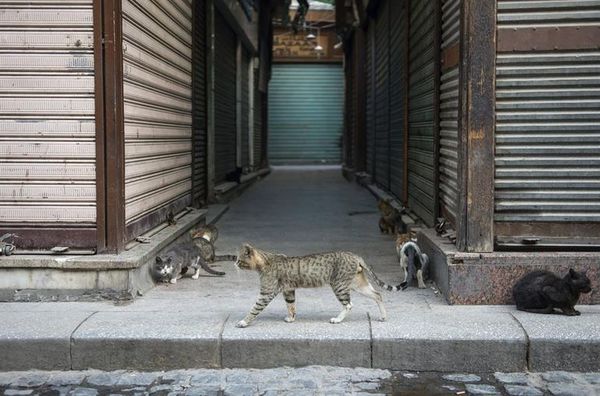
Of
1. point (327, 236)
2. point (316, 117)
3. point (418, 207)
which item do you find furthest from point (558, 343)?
point (316, 117)

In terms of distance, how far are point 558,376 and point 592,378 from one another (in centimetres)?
22

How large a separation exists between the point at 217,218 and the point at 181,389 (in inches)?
297

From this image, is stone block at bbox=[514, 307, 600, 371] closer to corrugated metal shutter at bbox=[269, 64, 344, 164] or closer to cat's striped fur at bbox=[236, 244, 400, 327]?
cat's striped fur at bbox=[236, 244, 400, 327]

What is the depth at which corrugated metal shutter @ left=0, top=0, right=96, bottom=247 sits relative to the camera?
6.34m

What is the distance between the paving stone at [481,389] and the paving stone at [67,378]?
2659 millimetres

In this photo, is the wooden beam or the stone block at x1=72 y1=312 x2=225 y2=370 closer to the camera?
the stone block at x1=72 y1=312 x2=225 y2=370

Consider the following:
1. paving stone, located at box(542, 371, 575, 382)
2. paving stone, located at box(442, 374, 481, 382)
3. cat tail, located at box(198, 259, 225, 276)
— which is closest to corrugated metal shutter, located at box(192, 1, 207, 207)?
cat tail, located at box(198, 259, 225, 276)

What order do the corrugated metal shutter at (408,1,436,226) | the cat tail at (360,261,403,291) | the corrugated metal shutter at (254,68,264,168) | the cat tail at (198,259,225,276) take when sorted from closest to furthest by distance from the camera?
the cat tail at (360,261,403,291) → the cat tail at (198,259,225,276) → the corrugated metal shutter at (408,1,436,226) → the corrugated metal shutter at (254,68,264,168)

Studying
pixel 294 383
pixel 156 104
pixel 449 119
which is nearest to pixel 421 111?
pixel 449 119

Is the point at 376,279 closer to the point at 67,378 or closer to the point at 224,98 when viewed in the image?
the point at 67,378

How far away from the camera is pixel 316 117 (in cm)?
3297

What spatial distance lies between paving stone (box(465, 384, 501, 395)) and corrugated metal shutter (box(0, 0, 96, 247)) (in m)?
3.52

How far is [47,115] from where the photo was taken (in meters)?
6.41

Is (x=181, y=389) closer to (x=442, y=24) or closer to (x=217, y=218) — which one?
(x=442, y=24)
